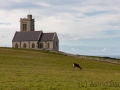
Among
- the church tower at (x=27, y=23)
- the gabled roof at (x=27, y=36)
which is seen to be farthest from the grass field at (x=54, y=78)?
the church tower at (x=27, y=23)

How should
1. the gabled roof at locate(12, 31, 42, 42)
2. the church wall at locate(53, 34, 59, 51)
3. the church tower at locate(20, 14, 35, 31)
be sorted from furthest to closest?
the church tower at locate(20, 14, 35, 31) < the gabled roof at locate(12, 31, 42, 42) < the church wall at locate(53, 34, 59, 51)

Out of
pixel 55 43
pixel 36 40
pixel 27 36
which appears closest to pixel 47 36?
pixel 55 43

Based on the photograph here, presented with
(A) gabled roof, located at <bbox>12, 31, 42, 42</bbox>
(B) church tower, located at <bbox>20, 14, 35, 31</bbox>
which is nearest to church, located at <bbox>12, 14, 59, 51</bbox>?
(A) gabled roof, located at <bbox>12, 31, 42, 42</bbox>

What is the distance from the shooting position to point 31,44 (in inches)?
5059

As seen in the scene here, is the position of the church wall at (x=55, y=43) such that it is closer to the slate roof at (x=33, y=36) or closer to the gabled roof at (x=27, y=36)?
the slate roof at (x=33, y=36)

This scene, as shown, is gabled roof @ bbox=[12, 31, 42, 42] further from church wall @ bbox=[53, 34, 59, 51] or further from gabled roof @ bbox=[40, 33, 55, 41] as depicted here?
church wall @ bbox=[53, 34, 59, 51]

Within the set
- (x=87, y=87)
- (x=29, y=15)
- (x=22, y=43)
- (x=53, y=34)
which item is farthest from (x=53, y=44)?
(x=87, y=87)

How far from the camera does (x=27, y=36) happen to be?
13125 centimetres

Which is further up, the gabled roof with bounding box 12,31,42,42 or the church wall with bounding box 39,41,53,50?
the gabled roof with bounding box 12,31,42,42

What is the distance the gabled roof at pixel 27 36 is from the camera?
12838 cm

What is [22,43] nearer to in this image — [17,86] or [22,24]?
[22,24]

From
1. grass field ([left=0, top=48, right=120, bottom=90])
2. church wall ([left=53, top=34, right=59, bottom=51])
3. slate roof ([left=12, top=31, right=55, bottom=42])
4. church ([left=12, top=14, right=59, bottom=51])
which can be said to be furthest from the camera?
slate roof ([left=12, top=31, right=55, bottom=42])

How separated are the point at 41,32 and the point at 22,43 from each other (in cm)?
1335

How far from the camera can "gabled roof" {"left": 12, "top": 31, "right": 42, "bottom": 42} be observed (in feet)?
421
